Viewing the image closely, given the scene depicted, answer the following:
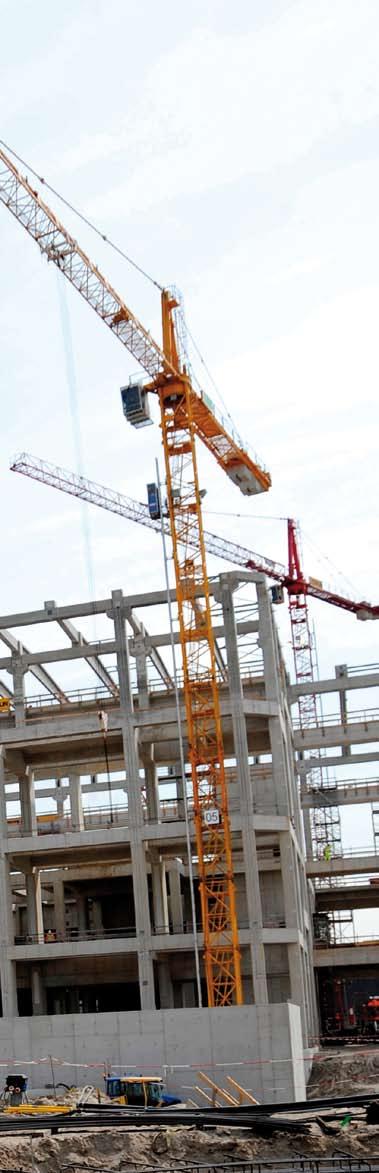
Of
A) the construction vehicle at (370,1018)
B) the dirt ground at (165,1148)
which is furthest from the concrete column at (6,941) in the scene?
the dirt ground at (165,1148)

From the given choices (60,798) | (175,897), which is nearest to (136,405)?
(175,897)

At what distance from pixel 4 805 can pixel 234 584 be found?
13643 mm

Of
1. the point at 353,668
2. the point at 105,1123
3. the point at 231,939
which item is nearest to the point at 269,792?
the point at 231,939

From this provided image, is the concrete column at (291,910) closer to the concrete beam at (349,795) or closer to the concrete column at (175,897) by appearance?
the concrete column at (175,897)

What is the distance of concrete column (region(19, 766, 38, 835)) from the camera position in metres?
60.1

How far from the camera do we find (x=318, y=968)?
255ft

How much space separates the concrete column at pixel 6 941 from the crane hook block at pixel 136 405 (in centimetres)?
1906

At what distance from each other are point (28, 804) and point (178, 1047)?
20118 mm

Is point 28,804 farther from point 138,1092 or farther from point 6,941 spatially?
point 138,1092

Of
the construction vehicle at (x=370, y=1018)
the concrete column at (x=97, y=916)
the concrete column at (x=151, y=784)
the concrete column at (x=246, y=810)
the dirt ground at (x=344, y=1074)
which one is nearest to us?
the dirt ground at (x=344, y=1074)

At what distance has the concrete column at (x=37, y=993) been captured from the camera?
2381 inches

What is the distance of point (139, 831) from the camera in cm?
5466

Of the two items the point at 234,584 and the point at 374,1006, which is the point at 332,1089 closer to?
the point at 234,584

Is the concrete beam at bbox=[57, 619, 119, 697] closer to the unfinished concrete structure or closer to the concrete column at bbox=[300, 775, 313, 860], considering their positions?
the unfinished concrete structure
